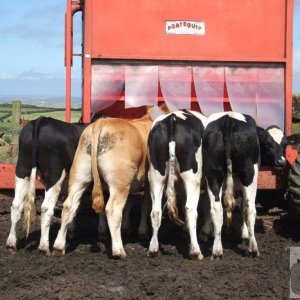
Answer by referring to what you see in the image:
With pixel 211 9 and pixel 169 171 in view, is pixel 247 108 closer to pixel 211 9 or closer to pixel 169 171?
pixel 211 9

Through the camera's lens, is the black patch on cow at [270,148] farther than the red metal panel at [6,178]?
No

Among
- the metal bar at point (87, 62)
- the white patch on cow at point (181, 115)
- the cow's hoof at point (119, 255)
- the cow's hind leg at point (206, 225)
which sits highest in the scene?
the metal bar at point (87, 62)

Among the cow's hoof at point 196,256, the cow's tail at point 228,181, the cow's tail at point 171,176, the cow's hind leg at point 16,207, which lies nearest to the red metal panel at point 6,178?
the cow's hind leg at point 16,207

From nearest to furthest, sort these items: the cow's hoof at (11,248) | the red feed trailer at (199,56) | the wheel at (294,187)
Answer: the cow's hoof at (11,248) < the wheel at (294,187) < the red feed trailer at (199,56)

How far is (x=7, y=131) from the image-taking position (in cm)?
2827

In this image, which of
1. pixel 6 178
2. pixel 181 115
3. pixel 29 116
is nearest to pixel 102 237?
pixel 6 178

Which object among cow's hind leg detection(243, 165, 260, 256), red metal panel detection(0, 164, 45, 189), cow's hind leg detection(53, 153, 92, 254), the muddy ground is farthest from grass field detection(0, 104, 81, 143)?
cow's hind leg detection(243, 165, 260, 256)

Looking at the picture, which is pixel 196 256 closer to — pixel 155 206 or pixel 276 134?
pixel 155 206

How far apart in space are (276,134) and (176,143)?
1.68m

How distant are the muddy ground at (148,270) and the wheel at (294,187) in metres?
0.49

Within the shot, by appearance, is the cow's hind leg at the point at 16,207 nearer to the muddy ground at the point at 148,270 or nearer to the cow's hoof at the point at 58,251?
the muddy ground at the point at 148,270

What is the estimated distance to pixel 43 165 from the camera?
6.91 metres

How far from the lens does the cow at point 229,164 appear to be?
667cm

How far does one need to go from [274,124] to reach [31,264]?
13.1ft
